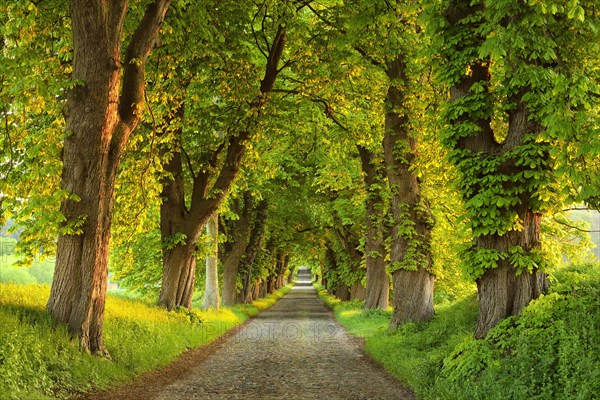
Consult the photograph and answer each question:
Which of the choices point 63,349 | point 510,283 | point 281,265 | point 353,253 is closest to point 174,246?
point 63,349

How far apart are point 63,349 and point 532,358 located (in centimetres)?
710

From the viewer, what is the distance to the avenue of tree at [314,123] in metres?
8.25

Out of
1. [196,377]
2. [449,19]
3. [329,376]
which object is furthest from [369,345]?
[449,19]

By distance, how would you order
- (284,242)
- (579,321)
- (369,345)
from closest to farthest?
(579,321) → (369,345) → (284,242)

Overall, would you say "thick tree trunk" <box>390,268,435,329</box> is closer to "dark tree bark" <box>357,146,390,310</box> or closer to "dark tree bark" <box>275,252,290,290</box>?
"dark tree bark" <box>357,146,390,310</box>

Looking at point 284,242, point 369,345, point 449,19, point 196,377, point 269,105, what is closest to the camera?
point 449,19

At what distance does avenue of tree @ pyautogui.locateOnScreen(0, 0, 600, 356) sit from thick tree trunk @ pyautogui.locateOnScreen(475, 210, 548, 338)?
3cm

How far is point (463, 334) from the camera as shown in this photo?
426 inches

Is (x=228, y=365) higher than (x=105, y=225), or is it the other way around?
(x=105, y=225)

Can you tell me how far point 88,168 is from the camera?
30.8ft

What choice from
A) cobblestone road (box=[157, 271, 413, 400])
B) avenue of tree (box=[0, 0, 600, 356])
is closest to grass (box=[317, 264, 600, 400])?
avenue of tree (box=[0, 0, 600, 356])

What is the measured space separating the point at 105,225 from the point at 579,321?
8029 millimetres

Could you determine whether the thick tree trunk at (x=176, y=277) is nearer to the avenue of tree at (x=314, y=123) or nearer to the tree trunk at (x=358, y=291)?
the avenue of tree at (x=314, y=123)

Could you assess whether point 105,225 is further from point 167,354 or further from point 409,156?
point 409,156
